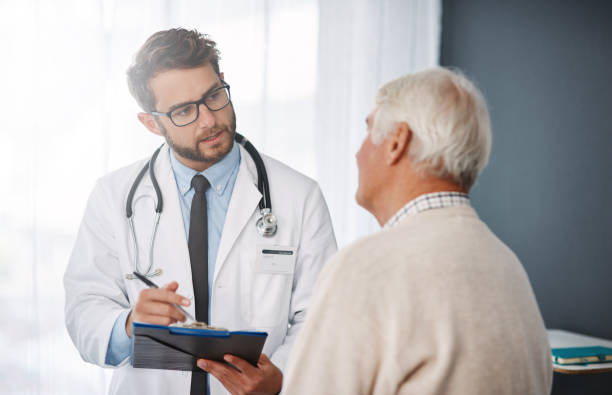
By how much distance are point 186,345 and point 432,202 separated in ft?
1.98

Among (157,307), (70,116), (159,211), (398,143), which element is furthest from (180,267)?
(70,116)

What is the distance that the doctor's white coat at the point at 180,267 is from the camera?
4.88ft

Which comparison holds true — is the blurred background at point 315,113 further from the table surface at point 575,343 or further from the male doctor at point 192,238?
the male doctor at point 192,238

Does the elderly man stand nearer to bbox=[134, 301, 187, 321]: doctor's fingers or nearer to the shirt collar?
bbox=[134, 301, 187, 321]: doctor's fingers

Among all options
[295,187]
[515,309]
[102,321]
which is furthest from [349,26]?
[515,309]

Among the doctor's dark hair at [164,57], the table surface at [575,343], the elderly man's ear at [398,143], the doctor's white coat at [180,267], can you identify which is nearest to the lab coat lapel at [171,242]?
the doctor's white coat at [180,267]

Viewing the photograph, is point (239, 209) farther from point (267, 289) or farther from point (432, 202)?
point (432, 202)

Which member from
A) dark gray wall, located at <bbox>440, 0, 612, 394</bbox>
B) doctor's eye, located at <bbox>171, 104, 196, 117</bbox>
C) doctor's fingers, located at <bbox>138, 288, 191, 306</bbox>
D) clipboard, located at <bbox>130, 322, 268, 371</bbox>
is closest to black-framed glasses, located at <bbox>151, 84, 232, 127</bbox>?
doctor's eye, located at <bbox>171, 104, 196, 117</bbox>

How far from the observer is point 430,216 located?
913 millimetres

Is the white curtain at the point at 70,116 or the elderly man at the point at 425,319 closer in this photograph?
the elderly man at the point at 425,319

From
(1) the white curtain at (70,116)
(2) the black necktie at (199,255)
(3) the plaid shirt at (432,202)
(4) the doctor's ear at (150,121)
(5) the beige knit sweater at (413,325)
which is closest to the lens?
(5) the beige knit sweater at (413,325)

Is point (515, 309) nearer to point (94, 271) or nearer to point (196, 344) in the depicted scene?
point (196, 344)

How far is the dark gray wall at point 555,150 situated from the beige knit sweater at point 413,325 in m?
1.82

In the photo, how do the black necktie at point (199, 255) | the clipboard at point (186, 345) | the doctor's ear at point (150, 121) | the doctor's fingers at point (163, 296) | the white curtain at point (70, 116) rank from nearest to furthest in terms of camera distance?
1. the clipboard at point (186, 345)
2. the doctor's fingers at point (163, 296)
3. the black necktie at point (199, 255)
4. the doctor's ear at point (150, 121)
5. the white curtain at point (70, 116)
